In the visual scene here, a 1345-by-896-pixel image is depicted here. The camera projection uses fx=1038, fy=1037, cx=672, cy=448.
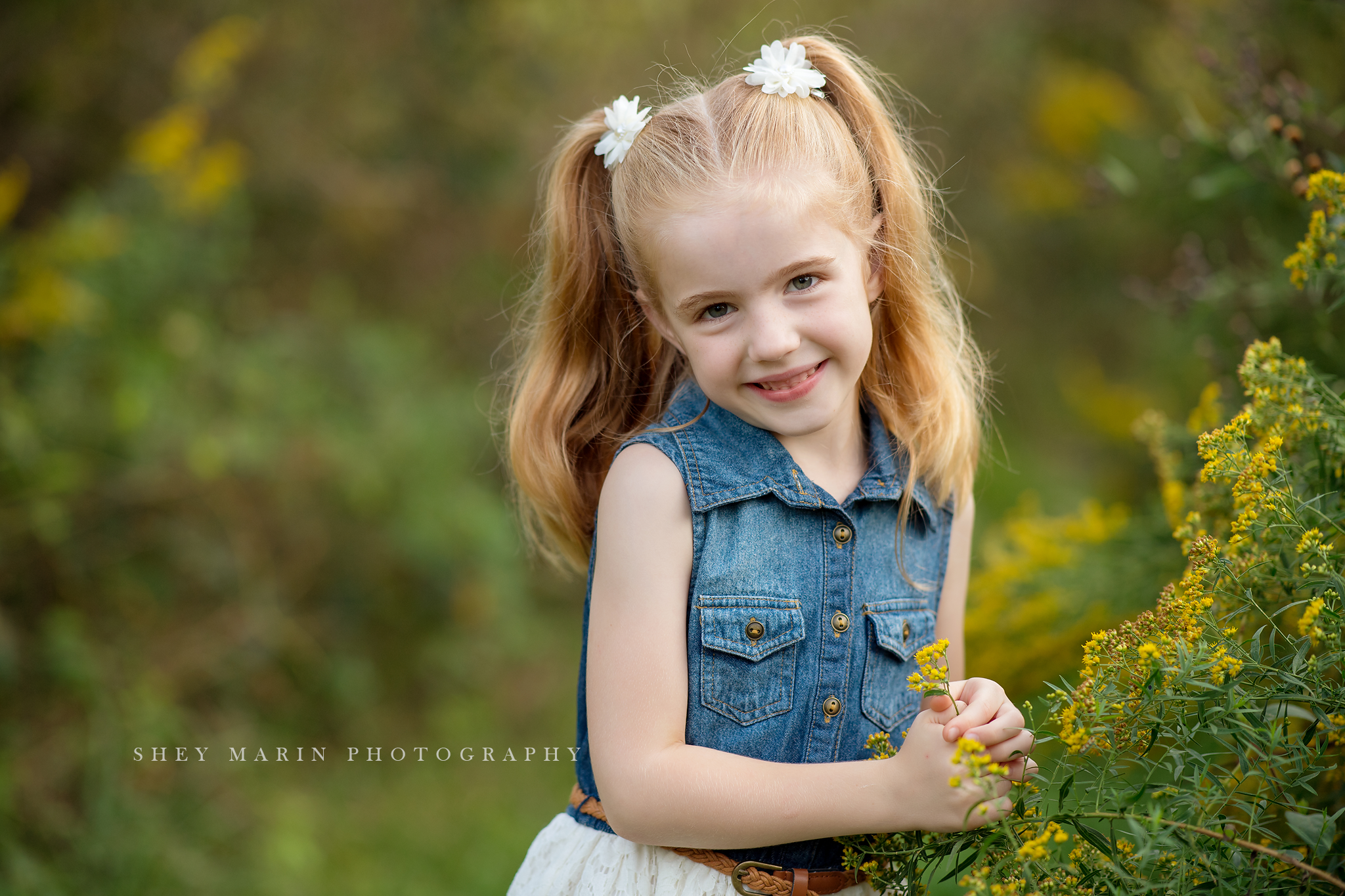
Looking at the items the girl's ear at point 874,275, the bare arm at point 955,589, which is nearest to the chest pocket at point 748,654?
the bare arm at point 955,589

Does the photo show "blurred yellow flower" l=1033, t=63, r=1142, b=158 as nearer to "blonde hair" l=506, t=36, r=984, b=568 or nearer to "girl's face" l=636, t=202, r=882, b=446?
"blonde hair" l=506, t=36, r=984, b=568

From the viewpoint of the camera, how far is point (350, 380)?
12.6 feet

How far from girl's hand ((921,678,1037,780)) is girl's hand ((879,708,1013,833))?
0.04 ft

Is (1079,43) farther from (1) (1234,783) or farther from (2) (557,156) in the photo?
(1) (1234,783)

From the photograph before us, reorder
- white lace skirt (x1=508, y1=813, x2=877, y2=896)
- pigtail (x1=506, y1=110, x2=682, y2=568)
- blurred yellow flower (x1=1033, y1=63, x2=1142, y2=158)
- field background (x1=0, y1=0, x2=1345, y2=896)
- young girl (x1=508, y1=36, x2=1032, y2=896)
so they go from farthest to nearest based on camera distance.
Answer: blurred yellow flower (x1=1033, y1=63, x2=1142, y2=158) → field background (x1=0, y1=0, x2=1345, y2=896) → pigtail (x1=506, y1=110, x2=682, y2=568) → white lace skirt (x1=508, y1=813, x2=877, y2=896) → young girl (x1=508, y1=36, x2=1032, y2=896)

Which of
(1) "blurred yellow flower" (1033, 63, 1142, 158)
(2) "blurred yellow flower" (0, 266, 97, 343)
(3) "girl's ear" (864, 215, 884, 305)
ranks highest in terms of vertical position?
(1) "blurred yellow flower" (1033, 63, 1142, 158)

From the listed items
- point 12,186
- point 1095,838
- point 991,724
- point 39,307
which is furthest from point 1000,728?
point 12,186

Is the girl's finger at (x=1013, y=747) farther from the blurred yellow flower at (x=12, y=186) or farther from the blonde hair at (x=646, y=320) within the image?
the blurred yellow flower at (x=12, y=186)

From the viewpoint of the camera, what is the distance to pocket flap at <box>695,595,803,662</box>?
1.32m

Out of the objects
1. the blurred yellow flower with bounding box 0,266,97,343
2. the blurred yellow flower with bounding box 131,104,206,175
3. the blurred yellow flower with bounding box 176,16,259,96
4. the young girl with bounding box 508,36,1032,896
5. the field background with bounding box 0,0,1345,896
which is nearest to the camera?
the young girl with bounding box 508,36,1032,896

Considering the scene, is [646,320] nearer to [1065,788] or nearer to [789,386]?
[789,386]

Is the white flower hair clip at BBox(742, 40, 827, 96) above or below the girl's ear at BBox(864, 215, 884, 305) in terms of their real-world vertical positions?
above

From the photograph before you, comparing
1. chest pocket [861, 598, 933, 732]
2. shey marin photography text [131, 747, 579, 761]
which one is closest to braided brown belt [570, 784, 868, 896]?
chest pocket [861, 598, 933, 732]

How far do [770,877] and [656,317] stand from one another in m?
0.77
